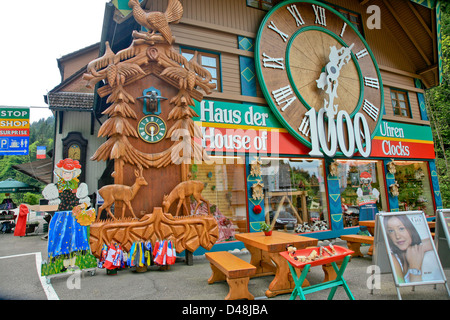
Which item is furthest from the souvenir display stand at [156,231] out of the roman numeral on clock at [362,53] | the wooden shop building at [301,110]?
the roman numeral on clock at [362,53]

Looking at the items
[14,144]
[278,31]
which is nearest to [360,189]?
[278,31]

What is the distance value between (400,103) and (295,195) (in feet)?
23.3

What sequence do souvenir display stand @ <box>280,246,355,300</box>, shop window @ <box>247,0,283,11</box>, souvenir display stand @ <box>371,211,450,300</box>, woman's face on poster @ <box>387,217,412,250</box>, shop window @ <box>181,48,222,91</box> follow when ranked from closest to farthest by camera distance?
souvenir display stand @ <box>280,246,355,300</box> < souvenir display stand @ <box>371,211,450,300</box> < woman's face on poster @ <box>387,217,412,250</box> < shop window @ <box>181,48,222,91</box> < shop window @ <box>247,0,283,11</box>

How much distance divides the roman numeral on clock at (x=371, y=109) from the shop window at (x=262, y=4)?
4855 millimetres

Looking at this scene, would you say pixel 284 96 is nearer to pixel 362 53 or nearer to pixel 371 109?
pixel 371 109

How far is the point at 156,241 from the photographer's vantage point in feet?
16.7

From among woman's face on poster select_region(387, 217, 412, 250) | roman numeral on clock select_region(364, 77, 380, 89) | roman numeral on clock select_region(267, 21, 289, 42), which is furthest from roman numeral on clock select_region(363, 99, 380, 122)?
woman's face on poster select_region(387, 217, 412, 250)

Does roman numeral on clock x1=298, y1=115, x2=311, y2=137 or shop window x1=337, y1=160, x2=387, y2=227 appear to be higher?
roman numeral on clock x1=298, y1=115, x2=311, y2=137

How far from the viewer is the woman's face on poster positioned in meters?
3.93

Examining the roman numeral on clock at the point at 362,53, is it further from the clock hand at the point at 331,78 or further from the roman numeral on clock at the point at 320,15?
the roman numeral on clock at the point at 320,15

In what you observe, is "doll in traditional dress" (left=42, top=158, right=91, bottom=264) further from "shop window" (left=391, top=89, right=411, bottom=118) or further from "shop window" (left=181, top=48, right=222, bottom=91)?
"shop window" (left=391, top=89, right=411, bottom=118)

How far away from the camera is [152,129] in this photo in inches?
216
